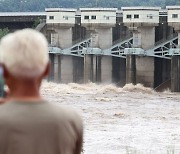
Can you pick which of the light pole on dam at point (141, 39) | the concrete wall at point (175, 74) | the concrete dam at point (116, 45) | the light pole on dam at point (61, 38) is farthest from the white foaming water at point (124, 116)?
the light pole on dam at point (61, 38)

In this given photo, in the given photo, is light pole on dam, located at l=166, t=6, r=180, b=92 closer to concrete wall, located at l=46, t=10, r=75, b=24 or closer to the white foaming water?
the white foaming water

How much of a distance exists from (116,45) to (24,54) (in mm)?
44266

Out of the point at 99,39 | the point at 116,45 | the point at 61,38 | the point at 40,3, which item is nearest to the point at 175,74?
the point at 116,45

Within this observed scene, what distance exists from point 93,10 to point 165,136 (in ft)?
93.0

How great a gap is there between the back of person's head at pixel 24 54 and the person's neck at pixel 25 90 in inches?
1.3

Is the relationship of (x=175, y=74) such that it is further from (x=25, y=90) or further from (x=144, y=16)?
(x=25, y=90)

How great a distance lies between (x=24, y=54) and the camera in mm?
2842

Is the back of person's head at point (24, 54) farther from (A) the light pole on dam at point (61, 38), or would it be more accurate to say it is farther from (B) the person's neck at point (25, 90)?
(A) the light pole on dam at point (61, 38)

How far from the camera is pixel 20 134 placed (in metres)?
2.81

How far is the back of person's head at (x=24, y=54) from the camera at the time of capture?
2.85m

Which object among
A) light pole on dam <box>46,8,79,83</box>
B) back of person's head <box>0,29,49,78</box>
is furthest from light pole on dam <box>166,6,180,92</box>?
back of person's head <box>0,29,49,78</box>

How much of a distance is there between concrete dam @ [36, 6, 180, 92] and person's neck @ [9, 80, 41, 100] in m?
→ 38.3

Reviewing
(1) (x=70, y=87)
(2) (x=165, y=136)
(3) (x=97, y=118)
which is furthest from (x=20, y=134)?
(1) (x=70, y=87)

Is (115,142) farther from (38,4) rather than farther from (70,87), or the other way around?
(38,4)
